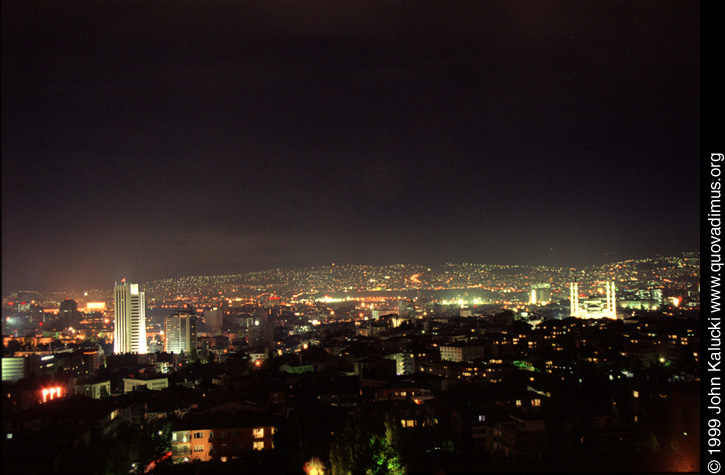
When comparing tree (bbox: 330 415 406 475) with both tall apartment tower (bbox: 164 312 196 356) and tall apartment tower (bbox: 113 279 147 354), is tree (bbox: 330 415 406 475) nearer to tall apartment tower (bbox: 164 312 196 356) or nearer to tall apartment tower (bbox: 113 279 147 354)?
tall apartment tower (bbox: 113 279 147 354)

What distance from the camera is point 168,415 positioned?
7.43 meters

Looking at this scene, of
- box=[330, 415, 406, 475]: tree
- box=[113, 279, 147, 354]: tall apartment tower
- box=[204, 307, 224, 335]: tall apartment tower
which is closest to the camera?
box=[330, 415, 406, 475]: tree

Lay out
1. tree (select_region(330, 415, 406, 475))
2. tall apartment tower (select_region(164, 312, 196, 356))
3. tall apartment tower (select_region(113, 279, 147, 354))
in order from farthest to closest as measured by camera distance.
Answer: tall apartment tower (select_region(164, 312, 196, 356))
tall apartment tower (select_region(113, 279, 147, 354))
tree (select_region(330, 415, 406, 475))

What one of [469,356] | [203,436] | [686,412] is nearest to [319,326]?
[469,356]

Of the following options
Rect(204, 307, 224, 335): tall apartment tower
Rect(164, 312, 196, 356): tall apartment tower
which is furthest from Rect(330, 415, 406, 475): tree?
Rect(164, 312, 196, 356): tall apartment tower

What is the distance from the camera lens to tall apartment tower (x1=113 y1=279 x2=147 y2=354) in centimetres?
903

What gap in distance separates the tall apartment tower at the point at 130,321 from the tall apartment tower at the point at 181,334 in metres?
2.17

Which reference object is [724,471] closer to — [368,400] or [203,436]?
[203,436]

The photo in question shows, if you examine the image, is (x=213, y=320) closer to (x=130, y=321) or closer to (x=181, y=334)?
(x=181, y=334)

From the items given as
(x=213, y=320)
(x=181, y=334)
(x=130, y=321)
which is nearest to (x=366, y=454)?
(x=130, y=321)

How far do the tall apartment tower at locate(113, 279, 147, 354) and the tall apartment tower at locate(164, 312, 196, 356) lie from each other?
217 centimetres

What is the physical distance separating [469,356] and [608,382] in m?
6.09

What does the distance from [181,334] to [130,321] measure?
19.0 ft

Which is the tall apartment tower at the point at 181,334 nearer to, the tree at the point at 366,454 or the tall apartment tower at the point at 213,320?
the tall apartment tower at the point at 213,320
